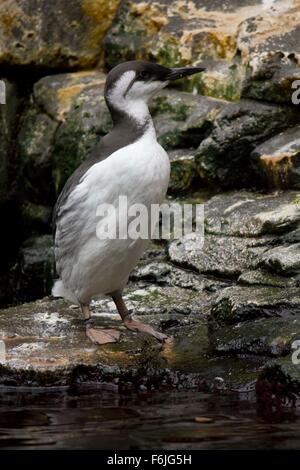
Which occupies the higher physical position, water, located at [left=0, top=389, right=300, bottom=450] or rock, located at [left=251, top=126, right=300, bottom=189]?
rock, located at [left=251, top=126, right=300, bottom=189]

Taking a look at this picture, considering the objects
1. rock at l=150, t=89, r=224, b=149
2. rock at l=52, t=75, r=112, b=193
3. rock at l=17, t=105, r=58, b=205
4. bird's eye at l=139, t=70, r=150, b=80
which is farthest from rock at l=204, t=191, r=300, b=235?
rock at l=17, t=105, r=58, b=205

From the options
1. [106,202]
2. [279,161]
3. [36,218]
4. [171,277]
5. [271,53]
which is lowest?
[171,277]

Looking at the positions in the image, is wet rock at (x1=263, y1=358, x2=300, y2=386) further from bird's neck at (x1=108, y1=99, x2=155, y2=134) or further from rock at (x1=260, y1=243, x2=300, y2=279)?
bird's neck at (x1=108, y1=99, x2=155, y2=134)

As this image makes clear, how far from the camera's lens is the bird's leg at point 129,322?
744cm

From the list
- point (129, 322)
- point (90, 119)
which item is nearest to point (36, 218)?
point (90, 119)

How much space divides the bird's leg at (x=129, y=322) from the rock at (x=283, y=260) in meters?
0.94

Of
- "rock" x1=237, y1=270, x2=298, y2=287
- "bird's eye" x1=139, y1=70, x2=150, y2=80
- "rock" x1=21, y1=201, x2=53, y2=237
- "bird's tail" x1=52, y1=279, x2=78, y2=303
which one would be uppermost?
"bird's eye" x1=139, y1=70, x2=150, y2=80

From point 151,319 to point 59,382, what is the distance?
1138 millimetres

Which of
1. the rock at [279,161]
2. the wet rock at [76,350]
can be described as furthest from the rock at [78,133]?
the wet rock at [76,350]

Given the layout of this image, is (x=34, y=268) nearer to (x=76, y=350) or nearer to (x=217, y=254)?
(x=217, y=254)

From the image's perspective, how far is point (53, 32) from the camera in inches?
457

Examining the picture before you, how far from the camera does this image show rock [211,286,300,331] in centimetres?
710

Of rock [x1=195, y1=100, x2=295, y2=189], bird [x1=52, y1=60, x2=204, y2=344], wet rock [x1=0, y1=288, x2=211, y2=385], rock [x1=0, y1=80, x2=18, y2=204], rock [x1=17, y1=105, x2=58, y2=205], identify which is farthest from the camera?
rock [x1=0, y1=80, x2=18, y2=204]

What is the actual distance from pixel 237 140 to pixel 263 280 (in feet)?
7.18
